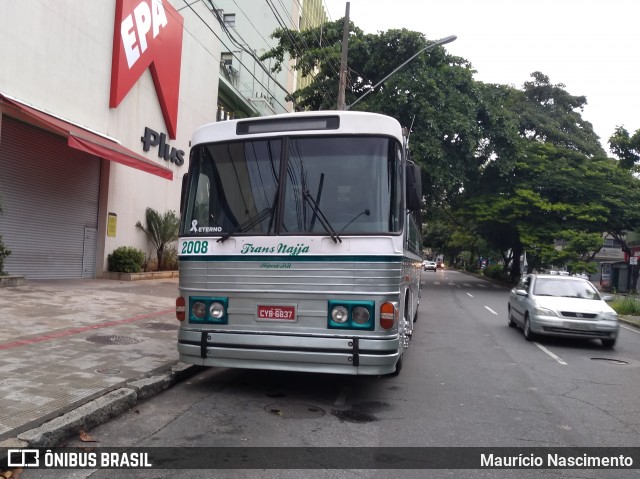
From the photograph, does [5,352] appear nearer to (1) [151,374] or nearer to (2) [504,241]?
(1) [151,374]

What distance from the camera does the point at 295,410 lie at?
18.6 feet

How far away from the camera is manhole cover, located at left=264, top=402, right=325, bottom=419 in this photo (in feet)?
18.0

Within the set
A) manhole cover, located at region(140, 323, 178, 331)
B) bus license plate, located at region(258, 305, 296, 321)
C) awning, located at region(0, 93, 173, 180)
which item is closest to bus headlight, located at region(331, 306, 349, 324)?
bus license plate, located at region(258, 305, 296, 321)

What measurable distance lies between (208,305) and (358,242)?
6.06 feet

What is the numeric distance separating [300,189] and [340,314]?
4.77ft

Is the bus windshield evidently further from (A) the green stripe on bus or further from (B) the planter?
(B) the planter

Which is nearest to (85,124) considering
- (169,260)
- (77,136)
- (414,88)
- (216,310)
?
(77,136)

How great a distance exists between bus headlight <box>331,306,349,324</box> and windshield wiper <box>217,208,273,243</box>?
128 centimetres

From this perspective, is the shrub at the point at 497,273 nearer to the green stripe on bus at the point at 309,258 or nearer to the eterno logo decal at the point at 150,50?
the eterno logo decal at the point at 150,50

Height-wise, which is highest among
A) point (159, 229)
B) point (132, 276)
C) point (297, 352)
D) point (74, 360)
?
point (159, 229)

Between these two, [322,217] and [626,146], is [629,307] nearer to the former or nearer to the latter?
Answer: [626,146]

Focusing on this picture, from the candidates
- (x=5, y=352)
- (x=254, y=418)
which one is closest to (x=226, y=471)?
(x=254, y=418)

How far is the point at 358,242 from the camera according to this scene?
18.2ft

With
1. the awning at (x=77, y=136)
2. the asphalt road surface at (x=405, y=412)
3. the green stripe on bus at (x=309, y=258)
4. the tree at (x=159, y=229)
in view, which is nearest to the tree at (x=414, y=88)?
the tree at (x=159, y=229)
